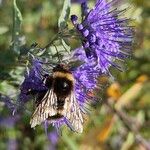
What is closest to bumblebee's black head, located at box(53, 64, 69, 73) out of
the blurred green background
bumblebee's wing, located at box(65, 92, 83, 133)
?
bumblebee's wing, located at box(65, 92, 83, 133)

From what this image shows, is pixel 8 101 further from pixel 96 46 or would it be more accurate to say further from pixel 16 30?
pixel 96 46

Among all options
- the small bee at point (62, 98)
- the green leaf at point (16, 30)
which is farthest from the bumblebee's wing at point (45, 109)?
the green leaf at point (16, 30)

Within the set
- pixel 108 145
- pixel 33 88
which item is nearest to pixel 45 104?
pixel 33 88

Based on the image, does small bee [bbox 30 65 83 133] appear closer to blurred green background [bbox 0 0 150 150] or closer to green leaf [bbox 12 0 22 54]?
green leaf [bbox 12 0 22 54]

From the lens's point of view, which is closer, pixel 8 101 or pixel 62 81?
pixel 62 81

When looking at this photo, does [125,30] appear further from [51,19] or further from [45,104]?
[51,19]

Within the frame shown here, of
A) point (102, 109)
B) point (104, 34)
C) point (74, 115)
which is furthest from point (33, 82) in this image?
point (102, 109)
